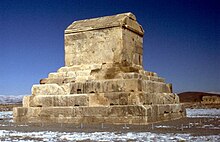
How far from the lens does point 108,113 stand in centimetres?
1050

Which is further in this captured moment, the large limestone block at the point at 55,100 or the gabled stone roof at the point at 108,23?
the gabled stone roof at the point at 108,23

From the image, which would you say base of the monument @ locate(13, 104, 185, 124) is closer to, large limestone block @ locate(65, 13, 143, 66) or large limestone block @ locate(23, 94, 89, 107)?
large limestone block @ locate(23, 94, 89, 107)

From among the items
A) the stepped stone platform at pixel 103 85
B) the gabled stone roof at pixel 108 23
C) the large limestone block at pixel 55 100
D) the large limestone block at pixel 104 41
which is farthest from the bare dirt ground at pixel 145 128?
the gabled stone roof at pixel 108 23

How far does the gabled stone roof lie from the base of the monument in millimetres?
3431

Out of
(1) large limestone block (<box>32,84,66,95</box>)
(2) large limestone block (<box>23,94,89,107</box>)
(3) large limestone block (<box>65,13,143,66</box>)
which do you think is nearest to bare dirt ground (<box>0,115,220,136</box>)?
(2) large limestone block (<box>23,94,89,107</box>)

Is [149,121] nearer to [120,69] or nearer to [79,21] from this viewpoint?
[120,69]

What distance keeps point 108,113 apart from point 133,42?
378cm

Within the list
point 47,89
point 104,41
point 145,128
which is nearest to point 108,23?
point 104,41

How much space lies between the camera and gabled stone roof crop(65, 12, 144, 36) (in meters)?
12.2

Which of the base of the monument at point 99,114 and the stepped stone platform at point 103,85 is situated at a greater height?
the stepped stone platform at point 103,85

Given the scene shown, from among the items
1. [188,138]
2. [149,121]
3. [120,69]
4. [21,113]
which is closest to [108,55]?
[120,69]

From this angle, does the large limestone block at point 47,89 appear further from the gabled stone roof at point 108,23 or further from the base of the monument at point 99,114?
the gabled stone roof at point 108,23

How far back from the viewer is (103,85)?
36.6 ft

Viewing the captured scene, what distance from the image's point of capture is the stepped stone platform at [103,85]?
10562 mm
